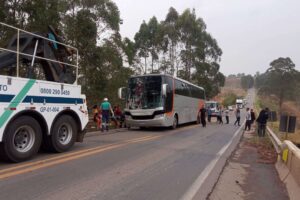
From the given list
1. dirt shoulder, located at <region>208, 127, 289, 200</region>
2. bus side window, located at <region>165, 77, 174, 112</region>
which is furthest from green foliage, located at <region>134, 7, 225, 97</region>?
dirt shoulder, located at <region>208, 127, 289, 200</region>

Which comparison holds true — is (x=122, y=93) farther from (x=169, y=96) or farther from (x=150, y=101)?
(x=169, y=96)

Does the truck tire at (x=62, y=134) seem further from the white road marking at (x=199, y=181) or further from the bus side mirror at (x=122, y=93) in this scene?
the bus side mirror at (x=122, y=93)

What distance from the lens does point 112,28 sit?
888 inches

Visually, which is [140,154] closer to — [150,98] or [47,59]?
[47,59]

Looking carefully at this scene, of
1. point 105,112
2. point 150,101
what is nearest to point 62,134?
point 105,112

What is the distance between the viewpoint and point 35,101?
838cm

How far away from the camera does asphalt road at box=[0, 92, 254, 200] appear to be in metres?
5.85

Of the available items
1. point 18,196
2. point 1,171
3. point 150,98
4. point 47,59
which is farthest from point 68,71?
point 150,98

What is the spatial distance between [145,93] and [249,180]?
12.4 meters

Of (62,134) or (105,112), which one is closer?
(62,134)

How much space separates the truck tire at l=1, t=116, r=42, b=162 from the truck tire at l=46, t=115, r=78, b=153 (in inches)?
23.4

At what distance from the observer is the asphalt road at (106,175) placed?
585cm

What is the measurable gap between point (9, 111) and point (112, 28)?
15742 mm

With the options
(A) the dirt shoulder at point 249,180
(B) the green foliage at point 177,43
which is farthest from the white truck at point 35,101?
(B) the green foliage at point 177,43
